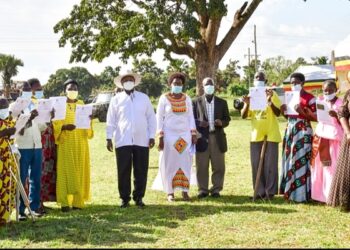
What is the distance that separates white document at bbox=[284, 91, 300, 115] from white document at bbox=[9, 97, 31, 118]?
140 inches

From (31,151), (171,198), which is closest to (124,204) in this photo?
(171,198)

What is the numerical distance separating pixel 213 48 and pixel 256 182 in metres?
18.9

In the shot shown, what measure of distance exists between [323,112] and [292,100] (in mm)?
530

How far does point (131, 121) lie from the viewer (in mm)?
7672

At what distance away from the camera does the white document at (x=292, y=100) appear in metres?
7.77

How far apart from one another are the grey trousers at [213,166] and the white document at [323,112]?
1.70 metres

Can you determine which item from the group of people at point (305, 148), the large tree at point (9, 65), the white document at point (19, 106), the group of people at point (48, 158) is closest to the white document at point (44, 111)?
the group of people at point (48, 158)

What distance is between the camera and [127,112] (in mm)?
7703

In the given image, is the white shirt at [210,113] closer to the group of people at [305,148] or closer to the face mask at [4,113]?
the group of people at [305,148]

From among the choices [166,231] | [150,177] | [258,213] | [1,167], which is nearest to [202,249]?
[166,231]

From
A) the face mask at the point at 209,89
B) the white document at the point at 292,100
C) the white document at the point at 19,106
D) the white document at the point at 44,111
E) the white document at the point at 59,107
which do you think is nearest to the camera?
the white document at the point at 19,106

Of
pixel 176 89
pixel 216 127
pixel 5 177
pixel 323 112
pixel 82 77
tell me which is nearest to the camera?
pixel 5 177

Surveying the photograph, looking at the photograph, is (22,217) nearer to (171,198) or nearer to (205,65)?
(171,198)

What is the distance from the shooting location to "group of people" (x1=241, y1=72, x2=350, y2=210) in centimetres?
710
